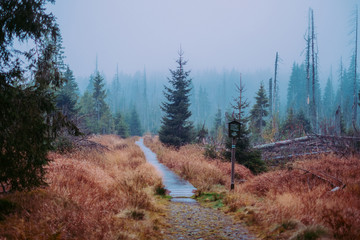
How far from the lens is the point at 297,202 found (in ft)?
19.7

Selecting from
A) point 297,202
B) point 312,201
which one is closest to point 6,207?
point 297,202

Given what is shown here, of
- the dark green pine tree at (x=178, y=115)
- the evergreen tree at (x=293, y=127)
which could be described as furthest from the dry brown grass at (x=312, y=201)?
the dark green pine tree at (x=178, y=115)

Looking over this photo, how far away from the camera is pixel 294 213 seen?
5.52m

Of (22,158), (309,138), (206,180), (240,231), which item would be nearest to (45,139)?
(22,158)

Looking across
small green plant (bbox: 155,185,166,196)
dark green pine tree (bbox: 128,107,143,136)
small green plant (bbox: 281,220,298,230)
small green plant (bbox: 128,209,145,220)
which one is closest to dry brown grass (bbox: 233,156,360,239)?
small green plant (bbox: 281,220,298,230)

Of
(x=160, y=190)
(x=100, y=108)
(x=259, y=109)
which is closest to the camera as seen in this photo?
(x=160, y=190)

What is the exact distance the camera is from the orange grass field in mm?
4648

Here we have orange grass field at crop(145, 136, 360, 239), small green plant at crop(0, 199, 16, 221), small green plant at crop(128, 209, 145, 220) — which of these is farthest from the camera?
small green plant at crop(128, 209, 145, 220)

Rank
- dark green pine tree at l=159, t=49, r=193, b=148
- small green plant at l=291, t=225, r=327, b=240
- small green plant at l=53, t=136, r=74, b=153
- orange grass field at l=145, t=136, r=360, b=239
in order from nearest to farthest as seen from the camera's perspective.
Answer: small green plant at l=291, t=225, r=327, b=240, orange grass field at l=145, t=136, r=360, b=239, small green plant at l=53, t=136, r=74, b=153, dark green pine tree at l=159, t=49, r=193, b=148

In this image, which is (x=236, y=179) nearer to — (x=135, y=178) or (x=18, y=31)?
(x=135, y=178)

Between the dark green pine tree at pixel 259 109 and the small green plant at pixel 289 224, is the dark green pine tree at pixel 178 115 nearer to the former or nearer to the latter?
the dark green pine tree at pixel 259 109

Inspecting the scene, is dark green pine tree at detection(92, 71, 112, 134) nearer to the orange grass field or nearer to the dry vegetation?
the orange grass field

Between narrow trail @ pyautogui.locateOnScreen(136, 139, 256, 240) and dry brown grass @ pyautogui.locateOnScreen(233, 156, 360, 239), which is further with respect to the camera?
narrow trail @ pyautogui.locateOnScreen(136, 139, 256, 240)

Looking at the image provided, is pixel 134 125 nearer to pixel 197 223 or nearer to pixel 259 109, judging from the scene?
pixel 259 109
